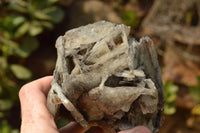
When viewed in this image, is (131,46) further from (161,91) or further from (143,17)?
(143,17)

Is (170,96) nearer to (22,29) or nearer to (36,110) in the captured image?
(22,29)

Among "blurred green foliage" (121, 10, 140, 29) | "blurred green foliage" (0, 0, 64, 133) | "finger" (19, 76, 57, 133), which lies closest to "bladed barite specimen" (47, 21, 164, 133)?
"finger" (19, 76, 57, 133)

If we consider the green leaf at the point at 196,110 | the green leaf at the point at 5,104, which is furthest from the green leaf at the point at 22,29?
the green leaf at the point at 196,110

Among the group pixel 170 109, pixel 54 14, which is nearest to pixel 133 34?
pixel 54 14

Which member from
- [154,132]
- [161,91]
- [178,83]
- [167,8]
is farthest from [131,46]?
[167,8]

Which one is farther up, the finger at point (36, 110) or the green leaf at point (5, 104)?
the finger at point (36, 110)

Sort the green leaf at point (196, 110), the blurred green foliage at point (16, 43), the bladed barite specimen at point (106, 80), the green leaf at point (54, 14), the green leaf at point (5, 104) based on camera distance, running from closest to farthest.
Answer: the bladed barite specimen at point (106, 80) < the green leaf at point (5, 104) < the blurred green foliage at point (16, 43) < the green leaf at point (196, 110) < the green leaf at point (54, 14)

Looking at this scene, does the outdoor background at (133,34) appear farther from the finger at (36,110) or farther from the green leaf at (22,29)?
the finger at (36,110)
